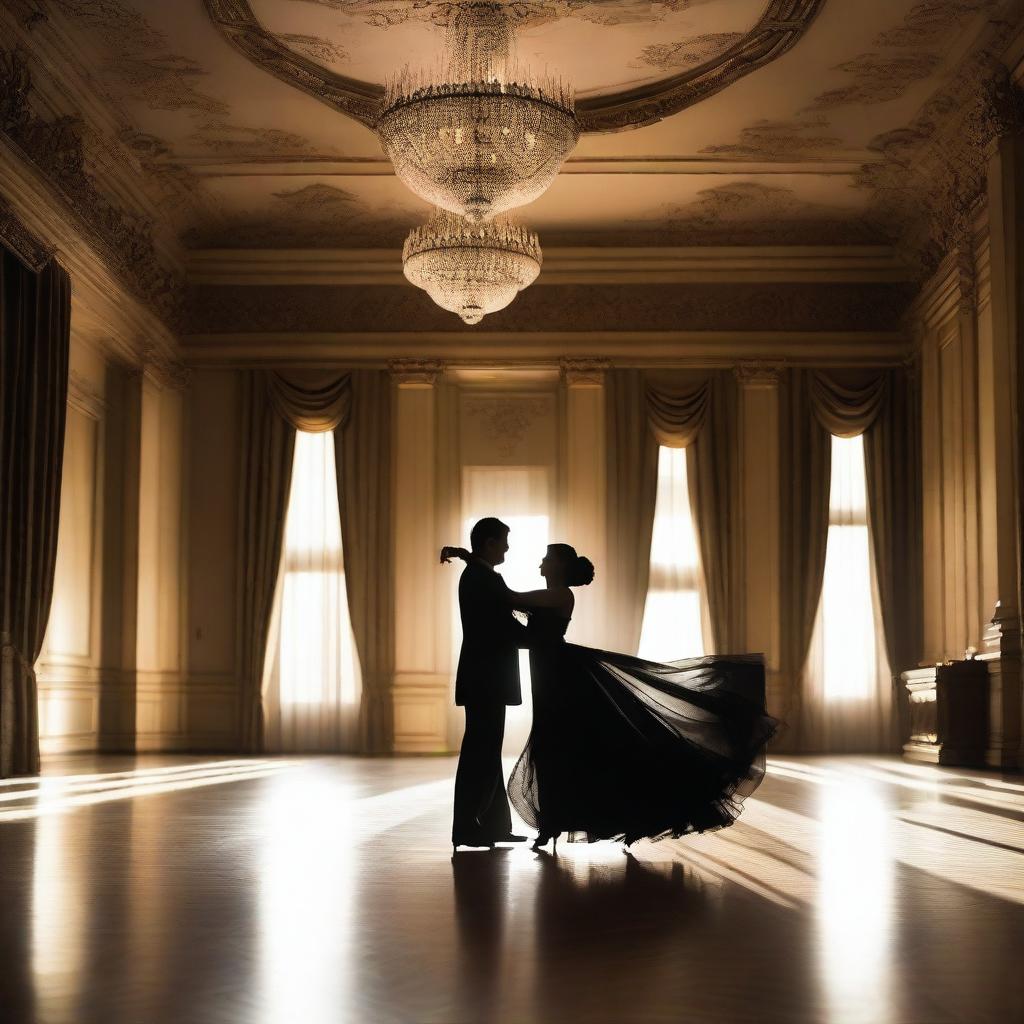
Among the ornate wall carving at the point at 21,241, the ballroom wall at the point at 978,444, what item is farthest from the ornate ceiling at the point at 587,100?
the ornate wall carving at the point at 21,241

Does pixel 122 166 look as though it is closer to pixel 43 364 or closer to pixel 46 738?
pixel 43 364

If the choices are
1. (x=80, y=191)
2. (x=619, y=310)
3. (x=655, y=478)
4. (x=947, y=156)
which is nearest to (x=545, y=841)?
(x=80, y=191)

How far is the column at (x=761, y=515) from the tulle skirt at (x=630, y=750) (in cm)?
776

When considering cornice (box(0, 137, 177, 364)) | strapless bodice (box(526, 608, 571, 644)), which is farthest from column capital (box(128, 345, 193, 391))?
strapless bodice (box(526, 608, 571, 644))

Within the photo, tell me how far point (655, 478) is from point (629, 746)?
8.39m

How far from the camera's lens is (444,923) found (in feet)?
11.4

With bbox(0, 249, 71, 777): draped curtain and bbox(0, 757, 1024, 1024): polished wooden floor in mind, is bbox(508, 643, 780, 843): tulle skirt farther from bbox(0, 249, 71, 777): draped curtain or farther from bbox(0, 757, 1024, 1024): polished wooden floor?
bbox(0, 249, 71, 777): draped curtain

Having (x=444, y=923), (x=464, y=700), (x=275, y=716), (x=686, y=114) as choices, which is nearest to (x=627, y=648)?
(x=275, y=716)

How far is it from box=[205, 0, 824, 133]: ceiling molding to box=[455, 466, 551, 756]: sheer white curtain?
12.8 ft

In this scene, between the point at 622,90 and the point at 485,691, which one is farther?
the point at 622,90

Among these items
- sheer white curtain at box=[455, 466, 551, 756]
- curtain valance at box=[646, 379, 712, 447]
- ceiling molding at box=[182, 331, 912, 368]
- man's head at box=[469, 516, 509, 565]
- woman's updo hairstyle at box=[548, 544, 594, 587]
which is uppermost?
ceiling molding at box=[182, 331, 912, 368]

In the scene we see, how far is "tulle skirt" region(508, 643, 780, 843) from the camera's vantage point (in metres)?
4.81

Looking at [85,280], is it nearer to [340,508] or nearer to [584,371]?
[340,508]

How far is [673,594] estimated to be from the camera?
42.8ft
